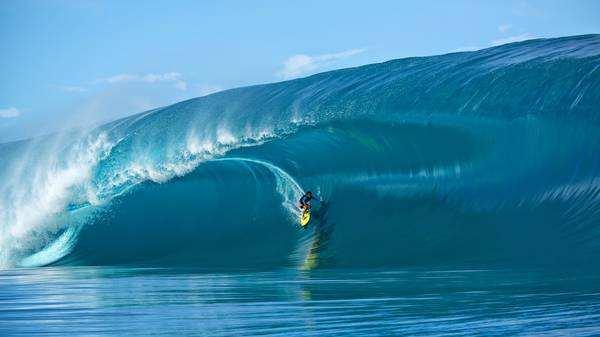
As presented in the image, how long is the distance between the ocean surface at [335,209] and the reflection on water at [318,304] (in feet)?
0.11

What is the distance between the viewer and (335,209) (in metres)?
14.4

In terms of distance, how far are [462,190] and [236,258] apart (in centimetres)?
358

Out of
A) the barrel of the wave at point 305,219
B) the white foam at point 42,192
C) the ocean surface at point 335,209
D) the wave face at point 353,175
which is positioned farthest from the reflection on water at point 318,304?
the white foam at point 42,192

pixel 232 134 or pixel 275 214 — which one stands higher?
pixel 232 134

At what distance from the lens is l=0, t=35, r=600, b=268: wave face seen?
12852 mm

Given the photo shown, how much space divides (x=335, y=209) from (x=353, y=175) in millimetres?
1117

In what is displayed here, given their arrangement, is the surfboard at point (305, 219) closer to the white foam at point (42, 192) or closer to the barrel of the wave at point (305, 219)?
the barrel of the wave at point (305, 219)

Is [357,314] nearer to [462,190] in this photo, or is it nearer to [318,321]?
[318,321]

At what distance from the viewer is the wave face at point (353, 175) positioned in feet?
42.2

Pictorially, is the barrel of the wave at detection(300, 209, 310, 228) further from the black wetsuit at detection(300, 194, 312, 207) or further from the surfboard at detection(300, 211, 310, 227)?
the black wetsuit at detection(300, 194, 312, 207)

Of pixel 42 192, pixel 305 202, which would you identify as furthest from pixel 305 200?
pixel 42 192

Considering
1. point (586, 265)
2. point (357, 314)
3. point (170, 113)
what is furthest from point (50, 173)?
point (357, 314)

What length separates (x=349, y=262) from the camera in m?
12.4

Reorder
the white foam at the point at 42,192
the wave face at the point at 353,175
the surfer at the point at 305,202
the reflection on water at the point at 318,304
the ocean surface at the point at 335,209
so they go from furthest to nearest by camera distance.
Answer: the white foam at the point at 42,192 < the surfer at the point at 305,202 < the wave face at the point at 353,175 < the ocean surface at the point at 335,209 < the reflection on water at the point at 318,304
